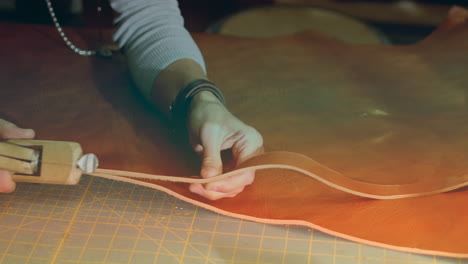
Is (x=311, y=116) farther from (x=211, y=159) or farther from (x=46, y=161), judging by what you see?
(x=46, y=161)

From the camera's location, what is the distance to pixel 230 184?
0.78 metres

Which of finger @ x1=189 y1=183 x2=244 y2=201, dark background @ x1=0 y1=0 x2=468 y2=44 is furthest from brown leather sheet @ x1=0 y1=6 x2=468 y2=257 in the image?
dark background @ x1=0 y1=0 x2=468 y2=44

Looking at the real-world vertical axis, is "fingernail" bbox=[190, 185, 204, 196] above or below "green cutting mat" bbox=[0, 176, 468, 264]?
above

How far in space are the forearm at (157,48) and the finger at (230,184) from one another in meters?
0.24

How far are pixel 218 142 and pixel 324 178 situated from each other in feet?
0.55

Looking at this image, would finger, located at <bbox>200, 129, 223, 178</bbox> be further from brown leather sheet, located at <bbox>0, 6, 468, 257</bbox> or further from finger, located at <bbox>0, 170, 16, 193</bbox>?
finger, located at <bbox>0, 170, 16, 193</bbox>

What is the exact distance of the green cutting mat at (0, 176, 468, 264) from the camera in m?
0.69

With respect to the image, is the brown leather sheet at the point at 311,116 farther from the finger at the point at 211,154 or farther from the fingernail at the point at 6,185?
the fingernail at the point at 6,185

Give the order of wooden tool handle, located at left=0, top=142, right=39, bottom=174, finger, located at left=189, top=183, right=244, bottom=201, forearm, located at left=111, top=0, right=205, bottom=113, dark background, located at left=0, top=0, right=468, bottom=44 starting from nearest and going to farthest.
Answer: wooden tool handle, located at left=0, top=142, right=39, bottom=174 → finger, located at left=189, top=183, right=244, bottom=201 → forearm, located at left=111, top=0, right=205, bottom=113 → dark background, located at left=0, top=0, right=468, bottom=44

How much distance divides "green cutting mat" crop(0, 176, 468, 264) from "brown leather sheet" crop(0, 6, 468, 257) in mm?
22

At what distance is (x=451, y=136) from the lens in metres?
0.93

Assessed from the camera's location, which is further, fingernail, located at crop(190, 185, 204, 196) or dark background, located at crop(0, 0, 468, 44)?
dark background, located at crop(0, 0, 468, 44)

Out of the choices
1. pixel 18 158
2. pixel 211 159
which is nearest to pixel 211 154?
→ pixel 211 159

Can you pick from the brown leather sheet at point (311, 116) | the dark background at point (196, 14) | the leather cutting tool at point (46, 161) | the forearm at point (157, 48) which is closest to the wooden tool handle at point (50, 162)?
the leather cutting tool at point (46, 161)
